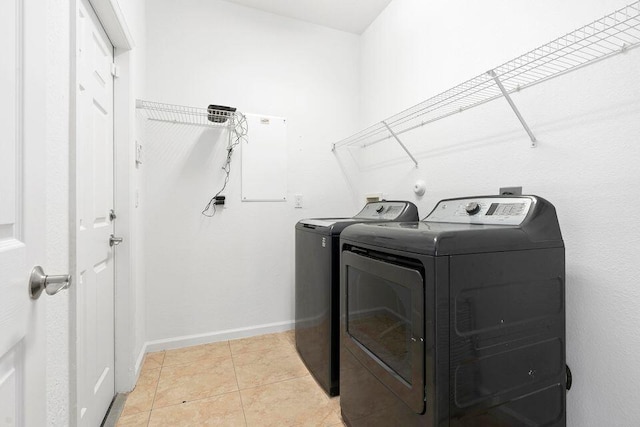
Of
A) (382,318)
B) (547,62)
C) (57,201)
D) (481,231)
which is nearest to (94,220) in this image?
(57,201)

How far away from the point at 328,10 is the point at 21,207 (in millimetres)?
2715

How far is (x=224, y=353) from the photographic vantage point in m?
2.23

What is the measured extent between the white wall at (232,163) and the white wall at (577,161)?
1.18 m

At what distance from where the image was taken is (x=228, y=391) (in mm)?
1764

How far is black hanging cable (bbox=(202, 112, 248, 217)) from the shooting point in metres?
2.40

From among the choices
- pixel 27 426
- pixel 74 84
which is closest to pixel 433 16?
pixel 74 84

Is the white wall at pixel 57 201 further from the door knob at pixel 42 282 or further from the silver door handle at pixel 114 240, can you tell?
the silver door handle at pixel 114 240

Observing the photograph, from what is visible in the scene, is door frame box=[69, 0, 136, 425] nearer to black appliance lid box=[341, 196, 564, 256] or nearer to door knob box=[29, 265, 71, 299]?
door knob box=[29, 265, 71, 299]

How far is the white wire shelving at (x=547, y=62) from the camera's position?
103 cm

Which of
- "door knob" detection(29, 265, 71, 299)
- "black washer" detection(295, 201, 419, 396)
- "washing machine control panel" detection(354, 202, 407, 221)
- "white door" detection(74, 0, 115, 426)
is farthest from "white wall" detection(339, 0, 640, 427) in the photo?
"white door" detection(74, 0, 115, 426)

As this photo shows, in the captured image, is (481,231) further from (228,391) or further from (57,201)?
(228,391)

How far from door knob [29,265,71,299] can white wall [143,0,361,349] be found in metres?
1.69

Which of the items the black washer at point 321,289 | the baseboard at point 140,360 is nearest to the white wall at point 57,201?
the baseboard at point 140,360

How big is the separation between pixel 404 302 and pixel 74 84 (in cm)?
136
